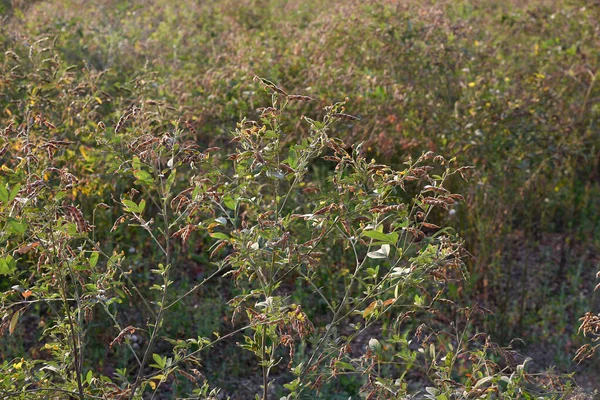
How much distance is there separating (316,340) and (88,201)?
2.25 meters

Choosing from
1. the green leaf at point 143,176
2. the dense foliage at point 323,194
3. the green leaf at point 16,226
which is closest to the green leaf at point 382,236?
the dense foliage at point 323,194

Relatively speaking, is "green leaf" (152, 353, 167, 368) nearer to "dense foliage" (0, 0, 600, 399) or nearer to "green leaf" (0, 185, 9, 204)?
"dense foliage" (0, 0, 600, 399)

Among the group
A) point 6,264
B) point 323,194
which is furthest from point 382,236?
point 6,264

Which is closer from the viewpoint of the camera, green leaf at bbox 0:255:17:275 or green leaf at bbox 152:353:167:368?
green leaf at bbox 0:255:17:275

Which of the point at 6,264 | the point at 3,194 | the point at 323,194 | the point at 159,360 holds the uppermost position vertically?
the point at 3,194

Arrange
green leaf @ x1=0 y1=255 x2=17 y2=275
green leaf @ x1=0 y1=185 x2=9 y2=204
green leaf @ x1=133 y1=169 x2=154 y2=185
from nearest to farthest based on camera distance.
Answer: green leaf @ x1=0 y1=185 x2=9 y2=204
green leaf @ x1=0 y1=255 x2=17 y2=275
green leaf @ x1=133 y1=169 x2=154 y2=185

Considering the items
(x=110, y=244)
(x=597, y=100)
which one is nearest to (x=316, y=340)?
(x=110, y=244)

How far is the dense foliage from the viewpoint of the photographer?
234cm

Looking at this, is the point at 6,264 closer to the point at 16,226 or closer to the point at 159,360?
the point at 16,226

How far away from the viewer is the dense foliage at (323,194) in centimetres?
234

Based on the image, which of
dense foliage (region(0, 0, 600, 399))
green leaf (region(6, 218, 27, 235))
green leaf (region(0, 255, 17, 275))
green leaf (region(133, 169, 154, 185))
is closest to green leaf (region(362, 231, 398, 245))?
dense foliage (region(0, 0, 600, 399))

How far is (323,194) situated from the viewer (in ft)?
7.51

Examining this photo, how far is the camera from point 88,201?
4.43 m

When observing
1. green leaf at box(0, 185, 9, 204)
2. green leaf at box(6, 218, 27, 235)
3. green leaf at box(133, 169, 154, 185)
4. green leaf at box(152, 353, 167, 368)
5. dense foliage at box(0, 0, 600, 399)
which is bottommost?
dense foliage at box(0, 0, 600, 399)
